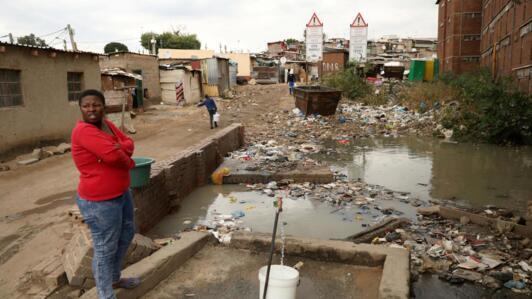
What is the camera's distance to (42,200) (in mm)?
6230

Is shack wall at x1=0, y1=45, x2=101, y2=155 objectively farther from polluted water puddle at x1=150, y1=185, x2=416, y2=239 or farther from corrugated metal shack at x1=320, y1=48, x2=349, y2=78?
corrugated metal shack at x1=320, y1=48, x2=349, y2=78

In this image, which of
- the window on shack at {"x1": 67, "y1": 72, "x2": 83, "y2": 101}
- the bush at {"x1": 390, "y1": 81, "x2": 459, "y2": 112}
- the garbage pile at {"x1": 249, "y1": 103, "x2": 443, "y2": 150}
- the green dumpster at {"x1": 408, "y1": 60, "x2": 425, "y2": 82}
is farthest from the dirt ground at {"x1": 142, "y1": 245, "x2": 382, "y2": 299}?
the green dumpster at {"x1": 408, "y1": 60, "x2": 425, "y2": 82}

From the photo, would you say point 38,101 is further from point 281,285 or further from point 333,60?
Answer: point 333,60

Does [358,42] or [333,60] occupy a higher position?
[333,60]

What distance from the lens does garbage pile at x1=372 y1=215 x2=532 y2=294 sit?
4.25 m

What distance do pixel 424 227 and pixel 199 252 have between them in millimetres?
3165

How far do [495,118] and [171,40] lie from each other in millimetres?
49997

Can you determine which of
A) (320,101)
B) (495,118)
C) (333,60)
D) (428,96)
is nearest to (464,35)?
(333,60)

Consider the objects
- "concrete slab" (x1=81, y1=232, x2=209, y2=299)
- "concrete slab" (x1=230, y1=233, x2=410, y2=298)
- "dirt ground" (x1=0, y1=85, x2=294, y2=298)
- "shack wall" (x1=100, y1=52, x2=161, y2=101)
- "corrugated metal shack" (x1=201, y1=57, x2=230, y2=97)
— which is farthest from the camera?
"corrugated metal shack" (x1=201, y1=57, x2=230, y2=97)

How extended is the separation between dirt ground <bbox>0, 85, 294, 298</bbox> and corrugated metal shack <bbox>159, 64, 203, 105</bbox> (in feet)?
21.3

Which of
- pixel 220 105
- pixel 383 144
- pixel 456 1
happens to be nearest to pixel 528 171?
pixel 383 144

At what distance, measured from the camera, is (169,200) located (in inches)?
261

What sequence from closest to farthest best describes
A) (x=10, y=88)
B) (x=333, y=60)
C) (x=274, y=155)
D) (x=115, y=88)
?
(x=10, y=88) < (x=274, y=155) < (x=115, y=88) < (x=333, y=60)

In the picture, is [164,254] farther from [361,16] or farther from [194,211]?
[361,16]
